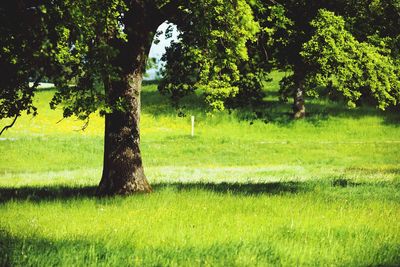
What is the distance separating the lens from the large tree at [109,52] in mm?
7691

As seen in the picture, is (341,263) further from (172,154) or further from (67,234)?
(172,154)

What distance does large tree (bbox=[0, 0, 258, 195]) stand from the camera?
7.69m

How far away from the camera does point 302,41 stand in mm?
13672

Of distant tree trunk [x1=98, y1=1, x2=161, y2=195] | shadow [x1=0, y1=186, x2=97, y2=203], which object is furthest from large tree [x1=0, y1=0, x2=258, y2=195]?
shadow [x1=0, y1=186, x2=97, y2=203]

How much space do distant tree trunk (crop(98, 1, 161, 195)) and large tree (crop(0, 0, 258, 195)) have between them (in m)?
0.02

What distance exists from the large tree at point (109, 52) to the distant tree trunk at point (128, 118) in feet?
0.08

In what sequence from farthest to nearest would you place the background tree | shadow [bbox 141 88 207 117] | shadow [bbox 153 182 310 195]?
1. shadow [bbox 141 88 207 117]
2. shadow [bbox 153 182 310 195]
3. the background tree

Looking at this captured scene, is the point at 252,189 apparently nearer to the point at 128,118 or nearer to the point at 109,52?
the point at 128,118

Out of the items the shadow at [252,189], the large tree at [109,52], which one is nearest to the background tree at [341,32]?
the large tree at [109,52]

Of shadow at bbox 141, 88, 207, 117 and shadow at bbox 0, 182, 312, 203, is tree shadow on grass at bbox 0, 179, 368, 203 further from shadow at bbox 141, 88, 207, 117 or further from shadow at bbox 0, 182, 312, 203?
shadow at bbox 141, 88, 207, 117

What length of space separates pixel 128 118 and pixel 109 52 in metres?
4.75

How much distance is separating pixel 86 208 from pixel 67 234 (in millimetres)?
2568

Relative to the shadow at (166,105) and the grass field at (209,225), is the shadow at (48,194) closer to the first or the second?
the grass field at (209,225)

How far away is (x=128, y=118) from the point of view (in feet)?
42.9
